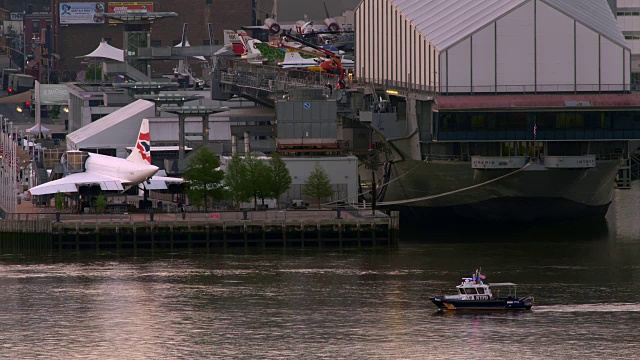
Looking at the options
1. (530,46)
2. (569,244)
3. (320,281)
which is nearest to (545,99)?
(530,46)

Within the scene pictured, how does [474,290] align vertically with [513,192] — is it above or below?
below

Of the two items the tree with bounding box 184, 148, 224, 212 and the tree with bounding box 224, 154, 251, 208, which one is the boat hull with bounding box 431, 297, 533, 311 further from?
the tree with bounding box 184, 148, 224, 212

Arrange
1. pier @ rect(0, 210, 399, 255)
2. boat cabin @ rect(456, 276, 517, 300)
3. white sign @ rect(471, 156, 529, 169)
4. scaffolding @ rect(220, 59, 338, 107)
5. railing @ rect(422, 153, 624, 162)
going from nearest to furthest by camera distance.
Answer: boat cabin @ rect(456, 276, 517, 300)
pier @ rect(0, 210, 399, 255)
white sign @ rect(471, 156, 529, 169)
railing @ rect(422, 153, 624, 162)
scaffolding @ rect(220, 59, 338, 107)

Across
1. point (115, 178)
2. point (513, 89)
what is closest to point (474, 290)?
point (513, 89)

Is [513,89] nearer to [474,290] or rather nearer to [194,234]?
[194,234]

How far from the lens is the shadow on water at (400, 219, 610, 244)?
135 meters

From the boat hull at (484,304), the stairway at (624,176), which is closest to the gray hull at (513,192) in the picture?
the stairway at (624,176)

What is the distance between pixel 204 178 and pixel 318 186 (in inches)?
370

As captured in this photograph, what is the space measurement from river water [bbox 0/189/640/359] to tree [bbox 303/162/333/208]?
41.1 ft

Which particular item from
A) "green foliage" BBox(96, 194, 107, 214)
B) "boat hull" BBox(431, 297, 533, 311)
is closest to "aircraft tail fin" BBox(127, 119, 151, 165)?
"green foliage" BBox(96, 194, 107, 214)

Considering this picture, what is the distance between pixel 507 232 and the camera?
139750 mm

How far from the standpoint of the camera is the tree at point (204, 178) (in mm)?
140750

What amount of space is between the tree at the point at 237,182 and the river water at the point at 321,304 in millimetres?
13838

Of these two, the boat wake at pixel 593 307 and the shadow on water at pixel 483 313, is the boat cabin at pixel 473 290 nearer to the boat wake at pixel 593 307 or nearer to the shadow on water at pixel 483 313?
the shadow on water at pixel 483 313
